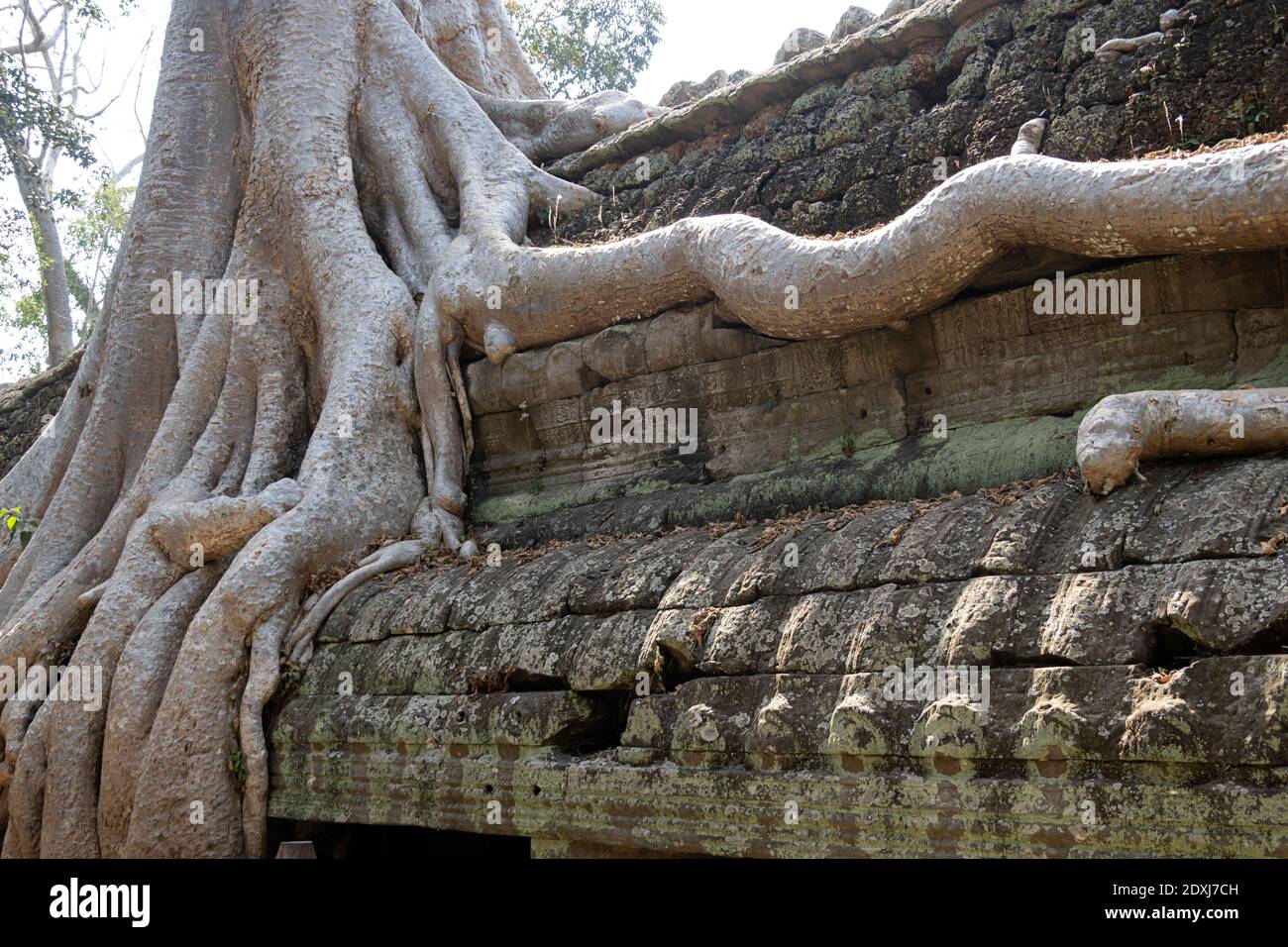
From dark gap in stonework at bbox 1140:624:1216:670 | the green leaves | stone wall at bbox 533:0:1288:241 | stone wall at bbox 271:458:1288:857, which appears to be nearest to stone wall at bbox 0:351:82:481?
the green leaves

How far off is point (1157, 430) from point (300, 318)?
4237 mm

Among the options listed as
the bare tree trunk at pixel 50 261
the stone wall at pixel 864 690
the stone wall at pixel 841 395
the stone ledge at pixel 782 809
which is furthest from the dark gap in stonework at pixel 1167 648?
the bare tree trunk at pixel 50 261

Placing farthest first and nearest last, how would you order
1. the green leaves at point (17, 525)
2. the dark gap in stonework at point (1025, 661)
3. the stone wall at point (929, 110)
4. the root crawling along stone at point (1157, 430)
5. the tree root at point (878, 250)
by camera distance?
the green leaves at point (17, 525) → the stone wall at point (929, 110) → the tree root at point (878, 250) → the root crawling along stone at point (1157, 430) → the dark gap in stonework at point (1025, 661)

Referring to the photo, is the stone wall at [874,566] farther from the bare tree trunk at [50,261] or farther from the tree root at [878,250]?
the bare tree trunk at [50,261]

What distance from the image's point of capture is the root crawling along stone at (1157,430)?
2.88m

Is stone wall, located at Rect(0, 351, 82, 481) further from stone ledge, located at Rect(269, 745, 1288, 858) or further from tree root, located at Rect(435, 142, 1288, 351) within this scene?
stone ledge, located at Rect(269, 745, 1288, 858)

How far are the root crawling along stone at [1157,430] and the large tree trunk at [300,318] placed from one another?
56 cm

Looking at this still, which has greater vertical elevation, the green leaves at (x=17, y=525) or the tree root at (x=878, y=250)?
the tree root at (x=878, y=250)

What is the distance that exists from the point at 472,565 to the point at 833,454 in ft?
4.58

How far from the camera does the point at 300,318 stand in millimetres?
5895

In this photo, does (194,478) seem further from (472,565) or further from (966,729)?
(966,729)

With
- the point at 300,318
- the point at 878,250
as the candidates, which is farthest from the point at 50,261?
the point at 878,250

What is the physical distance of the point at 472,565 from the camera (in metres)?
4.46

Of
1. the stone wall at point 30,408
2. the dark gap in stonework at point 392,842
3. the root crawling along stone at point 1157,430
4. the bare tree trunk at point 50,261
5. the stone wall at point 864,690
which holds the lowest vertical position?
the dark gap in stonework at point 392,842
